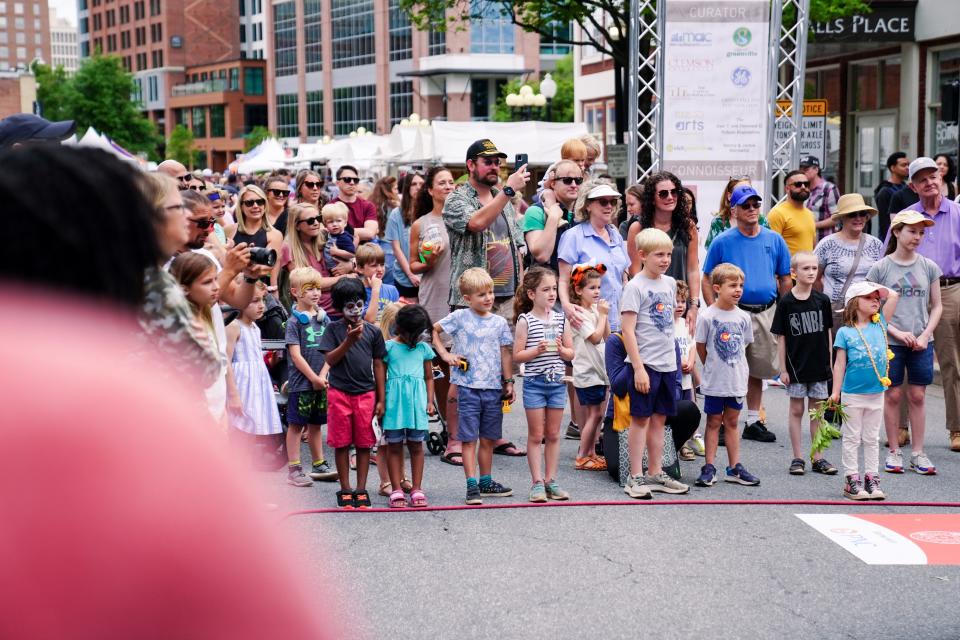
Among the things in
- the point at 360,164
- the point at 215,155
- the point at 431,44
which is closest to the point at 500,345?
the point at 360,164

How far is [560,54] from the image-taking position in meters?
98.3

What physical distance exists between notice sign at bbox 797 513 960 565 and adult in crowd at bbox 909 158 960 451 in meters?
2.17

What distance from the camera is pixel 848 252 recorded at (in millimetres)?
9852

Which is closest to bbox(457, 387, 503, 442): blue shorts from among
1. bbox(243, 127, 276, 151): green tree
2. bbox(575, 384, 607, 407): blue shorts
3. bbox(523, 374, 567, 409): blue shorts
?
bbox(523, 374, 567, 409): blue shorts

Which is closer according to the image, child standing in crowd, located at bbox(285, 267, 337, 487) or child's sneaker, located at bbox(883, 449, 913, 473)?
A: child standing in crowd, located at bbox(285, 267, 337, 487)

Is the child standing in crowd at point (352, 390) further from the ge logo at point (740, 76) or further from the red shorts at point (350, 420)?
the ge logo at point (740, 76)

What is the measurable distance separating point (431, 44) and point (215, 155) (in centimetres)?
4832

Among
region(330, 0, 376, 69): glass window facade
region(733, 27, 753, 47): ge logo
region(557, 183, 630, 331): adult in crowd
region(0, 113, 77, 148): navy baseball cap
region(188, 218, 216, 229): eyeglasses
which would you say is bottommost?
region(557, 183, 630, 331): adult in crowd

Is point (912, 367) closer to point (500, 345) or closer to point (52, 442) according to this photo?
→ point (500, 345)

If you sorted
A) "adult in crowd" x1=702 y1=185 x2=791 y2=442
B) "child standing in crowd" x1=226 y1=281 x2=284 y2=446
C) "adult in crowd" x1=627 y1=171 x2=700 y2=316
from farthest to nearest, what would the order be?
"adult in crowd" x1=702 y1=185 x2=791 y2=442, "adult in crowd" x1=627 y1=171 x2=700 y2=316, "child standing in crowd" x1=226 y1=281 x2=284 y2=446

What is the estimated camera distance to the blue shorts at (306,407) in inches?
316

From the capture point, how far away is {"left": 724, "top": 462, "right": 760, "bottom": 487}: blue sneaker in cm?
802

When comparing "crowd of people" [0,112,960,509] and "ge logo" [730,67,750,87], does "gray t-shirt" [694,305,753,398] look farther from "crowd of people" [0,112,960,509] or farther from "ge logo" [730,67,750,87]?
"ge logo" [730,67,750,87]

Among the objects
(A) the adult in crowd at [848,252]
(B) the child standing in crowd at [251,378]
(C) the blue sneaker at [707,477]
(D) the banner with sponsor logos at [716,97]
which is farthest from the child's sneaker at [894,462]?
(D) the banner with sponsor logos at [716,97]
